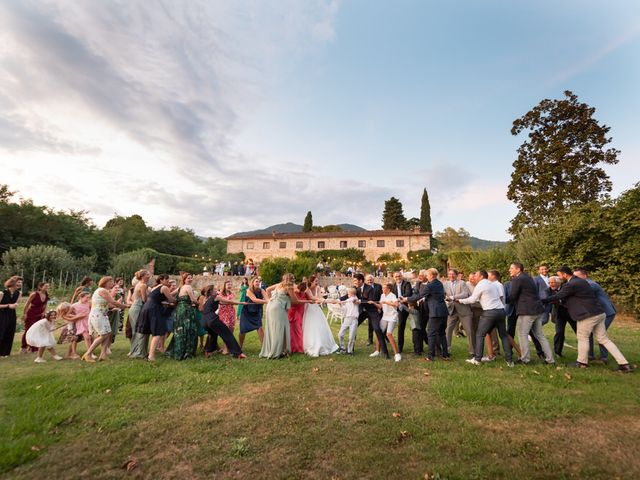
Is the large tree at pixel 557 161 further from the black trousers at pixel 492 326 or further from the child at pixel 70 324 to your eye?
the child at pixel 70 324

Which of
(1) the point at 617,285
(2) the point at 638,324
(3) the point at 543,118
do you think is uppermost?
→ (3) the point at 543,118

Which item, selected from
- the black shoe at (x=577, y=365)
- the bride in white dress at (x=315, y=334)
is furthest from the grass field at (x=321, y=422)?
the bride in white dress at (x=315, y=334)

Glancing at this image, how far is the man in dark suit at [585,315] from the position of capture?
19.1ft

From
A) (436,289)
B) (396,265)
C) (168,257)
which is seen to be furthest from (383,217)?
(436,289)

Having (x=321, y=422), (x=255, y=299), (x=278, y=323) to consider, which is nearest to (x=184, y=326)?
(x=255, y=299)

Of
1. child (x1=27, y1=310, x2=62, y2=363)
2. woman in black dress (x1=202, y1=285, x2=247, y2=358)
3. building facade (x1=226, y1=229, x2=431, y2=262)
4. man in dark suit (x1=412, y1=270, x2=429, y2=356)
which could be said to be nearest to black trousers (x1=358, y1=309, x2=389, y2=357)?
man in dark suit (x1=412, y1=270, x2=429, y2=356)

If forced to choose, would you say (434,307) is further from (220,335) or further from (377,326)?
(220,335)

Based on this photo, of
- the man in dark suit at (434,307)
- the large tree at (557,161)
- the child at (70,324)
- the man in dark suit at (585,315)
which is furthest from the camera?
the large tree at (557,161)

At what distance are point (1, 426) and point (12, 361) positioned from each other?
4.34m

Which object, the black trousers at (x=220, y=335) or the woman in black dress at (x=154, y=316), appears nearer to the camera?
the woman in black dress at (x=154, y=316)

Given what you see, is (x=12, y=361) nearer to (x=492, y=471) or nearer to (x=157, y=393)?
(x=157, y=393)

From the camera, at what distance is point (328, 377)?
5543mm

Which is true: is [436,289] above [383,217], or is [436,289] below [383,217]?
below

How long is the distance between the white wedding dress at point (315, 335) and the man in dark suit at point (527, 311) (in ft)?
12.5
